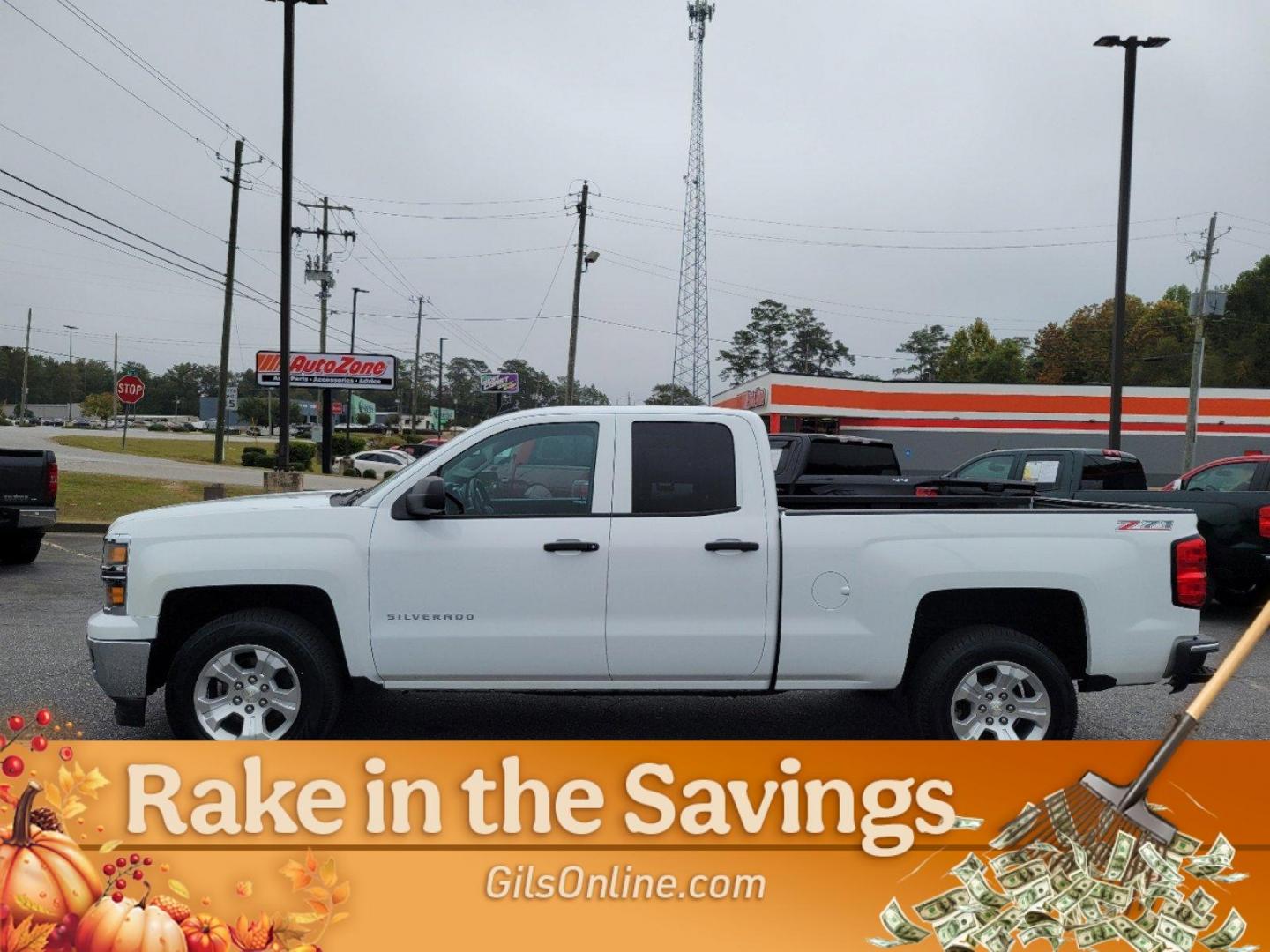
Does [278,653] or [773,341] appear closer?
[278,653]

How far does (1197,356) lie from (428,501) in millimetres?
33786

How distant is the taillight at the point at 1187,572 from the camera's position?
4773 mm

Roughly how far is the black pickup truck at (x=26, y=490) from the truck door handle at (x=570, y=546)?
883cm

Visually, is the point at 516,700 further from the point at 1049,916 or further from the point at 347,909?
the point at 1049,916

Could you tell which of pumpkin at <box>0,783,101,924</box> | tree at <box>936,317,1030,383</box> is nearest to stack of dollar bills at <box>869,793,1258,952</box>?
pumpkin at <box>0,783,101,924</box>

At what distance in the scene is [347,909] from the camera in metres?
3.23

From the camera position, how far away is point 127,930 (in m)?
3.05

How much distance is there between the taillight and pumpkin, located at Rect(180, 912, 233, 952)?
430 cm

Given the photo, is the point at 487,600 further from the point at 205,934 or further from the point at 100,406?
the point at 100,406

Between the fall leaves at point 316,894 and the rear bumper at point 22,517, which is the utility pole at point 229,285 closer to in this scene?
the rear bumper at point 22,517

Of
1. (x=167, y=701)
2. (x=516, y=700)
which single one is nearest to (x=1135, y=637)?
(x=516, y=700)

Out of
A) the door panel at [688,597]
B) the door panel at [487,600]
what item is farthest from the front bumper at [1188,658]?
the door panel at [487,600]

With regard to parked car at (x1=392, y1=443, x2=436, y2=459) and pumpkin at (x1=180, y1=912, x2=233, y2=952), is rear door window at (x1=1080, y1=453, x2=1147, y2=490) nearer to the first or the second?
parked car at (x1=392, y1=443, x2=436, y2=459)

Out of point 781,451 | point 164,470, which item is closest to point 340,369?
point 164,470
